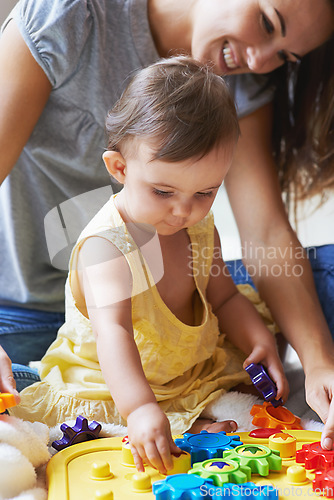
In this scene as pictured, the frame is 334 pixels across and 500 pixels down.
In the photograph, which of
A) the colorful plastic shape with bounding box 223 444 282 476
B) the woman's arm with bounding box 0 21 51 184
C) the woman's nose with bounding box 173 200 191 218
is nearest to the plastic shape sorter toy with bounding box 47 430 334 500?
the colorful plastic shape with bounding box 223 444 282 476

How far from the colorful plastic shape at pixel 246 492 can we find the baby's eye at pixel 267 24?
0.61 m

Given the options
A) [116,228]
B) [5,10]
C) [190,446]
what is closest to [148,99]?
[116,228]

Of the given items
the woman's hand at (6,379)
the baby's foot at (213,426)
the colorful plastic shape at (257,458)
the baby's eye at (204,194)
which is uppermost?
the baby's eye at (204,194)

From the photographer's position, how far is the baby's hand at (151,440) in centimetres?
53

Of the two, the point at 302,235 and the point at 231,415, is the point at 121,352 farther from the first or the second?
the point at 302,235

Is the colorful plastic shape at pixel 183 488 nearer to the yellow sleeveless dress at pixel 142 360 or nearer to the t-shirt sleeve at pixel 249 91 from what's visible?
the yellow sleeveless dress at pixel 142 360

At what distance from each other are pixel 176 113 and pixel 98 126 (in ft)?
1.03

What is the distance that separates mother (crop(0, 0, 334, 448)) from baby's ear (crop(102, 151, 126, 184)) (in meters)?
0.12

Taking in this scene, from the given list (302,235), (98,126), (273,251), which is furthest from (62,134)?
(302,235)

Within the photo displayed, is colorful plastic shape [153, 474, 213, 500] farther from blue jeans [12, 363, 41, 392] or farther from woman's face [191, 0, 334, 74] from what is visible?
woman's face [191, 0, 334, 74]

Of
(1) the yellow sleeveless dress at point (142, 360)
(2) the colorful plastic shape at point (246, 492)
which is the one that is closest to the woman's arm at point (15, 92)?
(1) the yellow sleeveless dress at point (142, 360)

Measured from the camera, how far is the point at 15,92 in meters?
0.80

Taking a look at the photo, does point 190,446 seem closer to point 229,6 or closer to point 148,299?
point 148,299

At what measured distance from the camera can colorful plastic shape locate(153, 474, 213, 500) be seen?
49 cm
